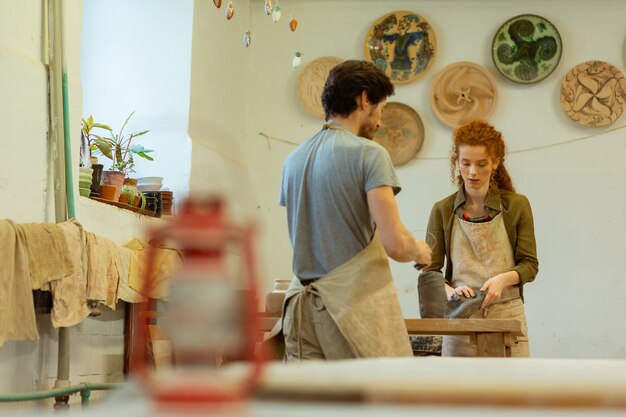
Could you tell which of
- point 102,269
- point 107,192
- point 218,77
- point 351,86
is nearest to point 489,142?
point 351,86

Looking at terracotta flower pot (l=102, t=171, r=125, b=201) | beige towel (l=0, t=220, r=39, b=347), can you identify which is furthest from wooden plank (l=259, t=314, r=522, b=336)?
terracotta flower pot (l=102, t=171, r=125, b=201)

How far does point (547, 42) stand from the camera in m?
5.65

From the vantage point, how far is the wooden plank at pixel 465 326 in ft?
8.31

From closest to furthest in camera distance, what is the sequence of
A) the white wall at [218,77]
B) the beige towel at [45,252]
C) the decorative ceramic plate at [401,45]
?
the beige towel at [45,252]
the white wall at [218,77]
the decorative ceramic plate at [401,45]

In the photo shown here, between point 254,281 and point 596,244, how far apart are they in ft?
17.4

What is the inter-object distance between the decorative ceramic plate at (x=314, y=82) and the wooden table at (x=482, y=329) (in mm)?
3476

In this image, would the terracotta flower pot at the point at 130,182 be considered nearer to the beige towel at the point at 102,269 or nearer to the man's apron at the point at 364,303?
the beige towel at the point at 102,269

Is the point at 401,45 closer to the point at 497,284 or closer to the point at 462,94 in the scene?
the point at 462,94

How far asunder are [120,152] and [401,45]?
2.30 metres

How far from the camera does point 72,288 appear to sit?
11.2 feet

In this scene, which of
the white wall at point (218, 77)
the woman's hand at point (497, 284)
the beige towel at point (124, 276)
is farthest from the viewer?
the white wall at point (218, 77)

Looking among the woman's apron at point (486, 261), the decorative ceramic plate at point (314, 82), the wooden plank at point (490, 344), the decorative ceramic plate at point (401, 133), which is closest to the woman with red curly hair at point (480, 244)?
the woman's apron at point (486, 261)

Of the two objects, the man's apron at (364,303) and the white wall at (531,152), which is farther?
the white wall at (531,152)

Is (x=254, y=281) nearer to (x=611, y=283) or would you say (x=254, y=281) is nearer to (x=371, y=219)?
(x=371, y=219)
